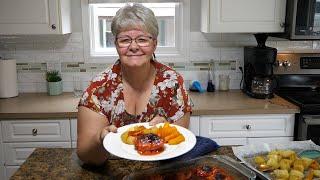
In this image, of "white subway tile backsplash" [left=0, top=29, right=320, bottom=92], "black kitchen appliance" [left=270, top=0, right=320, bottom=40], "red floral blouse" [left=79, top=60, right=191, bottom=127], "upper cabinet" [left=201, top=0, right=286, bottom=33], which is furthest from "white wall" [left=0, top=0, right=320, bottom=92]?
"red floral blouse" [left=79, top=60, right=191, bottom=127]

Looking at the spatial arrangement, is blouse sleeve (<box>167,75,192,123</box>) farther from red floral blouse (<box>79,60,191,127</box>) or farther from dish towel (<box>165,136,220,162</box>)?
dish towel (<box>165,136,220,162</box>)

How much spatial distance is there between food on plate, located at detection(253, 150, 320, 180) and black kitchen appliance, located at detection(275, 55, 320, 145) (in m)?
1.19

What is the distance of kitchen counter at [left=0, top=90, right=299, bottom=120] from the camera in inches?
94.3

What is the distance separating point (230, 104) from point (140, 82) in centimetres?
109

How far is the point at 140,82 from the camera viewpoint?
1.66m

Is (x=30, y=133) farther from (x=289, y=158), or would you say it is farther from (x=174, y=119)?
(x=289, y=158)

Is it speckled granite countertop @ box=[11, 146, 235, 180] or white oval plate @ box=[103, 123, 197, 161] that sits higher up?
white oval plate @ box=[103, 123, 197, 161]

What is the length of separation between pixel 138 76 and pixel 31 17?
130 cm

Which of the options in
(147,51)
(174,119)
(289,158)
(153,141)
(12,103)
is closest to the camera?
(153,141)

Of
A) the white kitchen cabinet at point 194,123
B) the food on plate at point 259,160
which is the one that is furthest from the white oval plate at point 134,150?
the white kitchen cabinet at point 194,123

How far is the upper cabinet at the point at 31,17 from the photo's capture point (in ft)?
8.21

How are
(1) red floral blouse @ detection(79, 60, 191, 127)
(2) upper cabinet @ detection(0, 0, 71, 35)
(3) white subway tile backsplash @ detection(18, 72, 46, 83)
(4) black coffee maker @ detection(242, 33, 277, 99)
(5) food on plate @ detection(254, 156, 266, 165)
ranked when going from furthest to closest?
(3) white subway tile backsplash @ detection(18, 72, 46, 83) < (4) black coffee maker @ detection(242, 33, 277, 99) < (2) upper cabinet @ detection(0, 0, 71, 35) < (1) red floral blouse @ detection(79, 60, 191, 127) < (5) food on plate @ detection(254, 156, 266, 165)

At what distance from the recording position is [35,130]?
2436 millimetres

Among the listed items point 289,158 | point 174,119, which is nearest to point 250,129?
point 174,119
